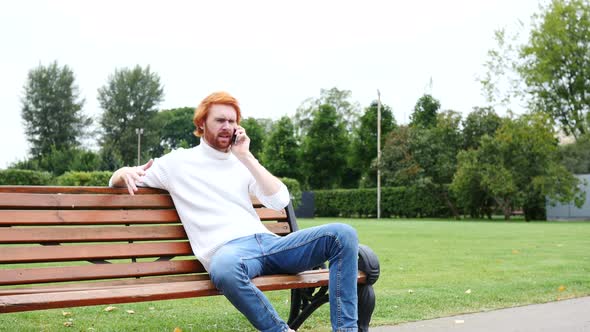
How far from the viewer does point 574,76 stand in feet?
155

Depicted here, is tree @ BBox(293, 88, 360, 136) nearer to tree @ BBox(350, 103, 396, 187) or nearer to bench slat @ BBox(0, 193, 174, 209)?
tree @ BBox(350, 103, 396, 187)

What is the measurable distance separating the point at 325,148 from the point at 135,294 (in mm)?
51883

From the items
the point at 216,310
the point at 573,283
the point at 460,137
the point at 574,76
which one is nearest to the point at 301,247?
the point at 216,310

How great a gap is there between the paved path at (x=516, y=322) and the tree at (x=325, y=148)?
49.1m

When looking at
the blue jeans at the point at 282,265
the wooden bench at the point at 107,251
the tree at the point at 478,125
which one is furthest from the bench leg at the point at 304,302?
the tree at the point at 478,125

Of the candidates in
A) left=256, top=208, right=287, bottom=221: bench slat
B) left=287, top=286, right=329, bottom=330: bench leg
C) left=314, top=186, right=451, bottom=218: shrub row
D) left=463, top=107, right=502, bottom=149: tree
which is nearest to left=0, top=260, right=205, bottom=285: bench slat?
left=256, top=208, right=287, bottom=221: bench slat

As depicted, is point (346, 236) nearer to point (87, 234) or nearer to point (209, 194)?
point (209, 194)

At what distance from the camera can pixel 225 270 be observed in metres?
3.38

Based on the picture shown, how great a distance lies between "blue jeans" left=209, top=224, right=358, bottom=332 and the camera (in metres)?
3.36

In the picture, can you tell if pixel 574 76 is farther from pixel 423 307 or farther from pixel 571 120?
pixel 423 307

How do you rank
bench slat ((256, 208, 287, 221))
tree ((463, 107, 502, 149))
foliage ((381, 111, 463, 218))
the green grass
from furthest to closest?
tree ((463, 107, 502, 149))
foliage ((381, 111, 463, 218))
the green grass
bench slat ((256, 208, 287, 221))

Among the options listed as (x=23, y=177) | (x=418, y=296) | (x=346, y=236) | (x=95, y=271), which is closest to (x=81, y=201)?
(x=95, y=271)

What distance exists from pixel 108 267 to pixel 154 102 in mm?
69603

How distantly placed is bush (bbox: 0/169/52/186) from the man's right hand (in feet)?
102
